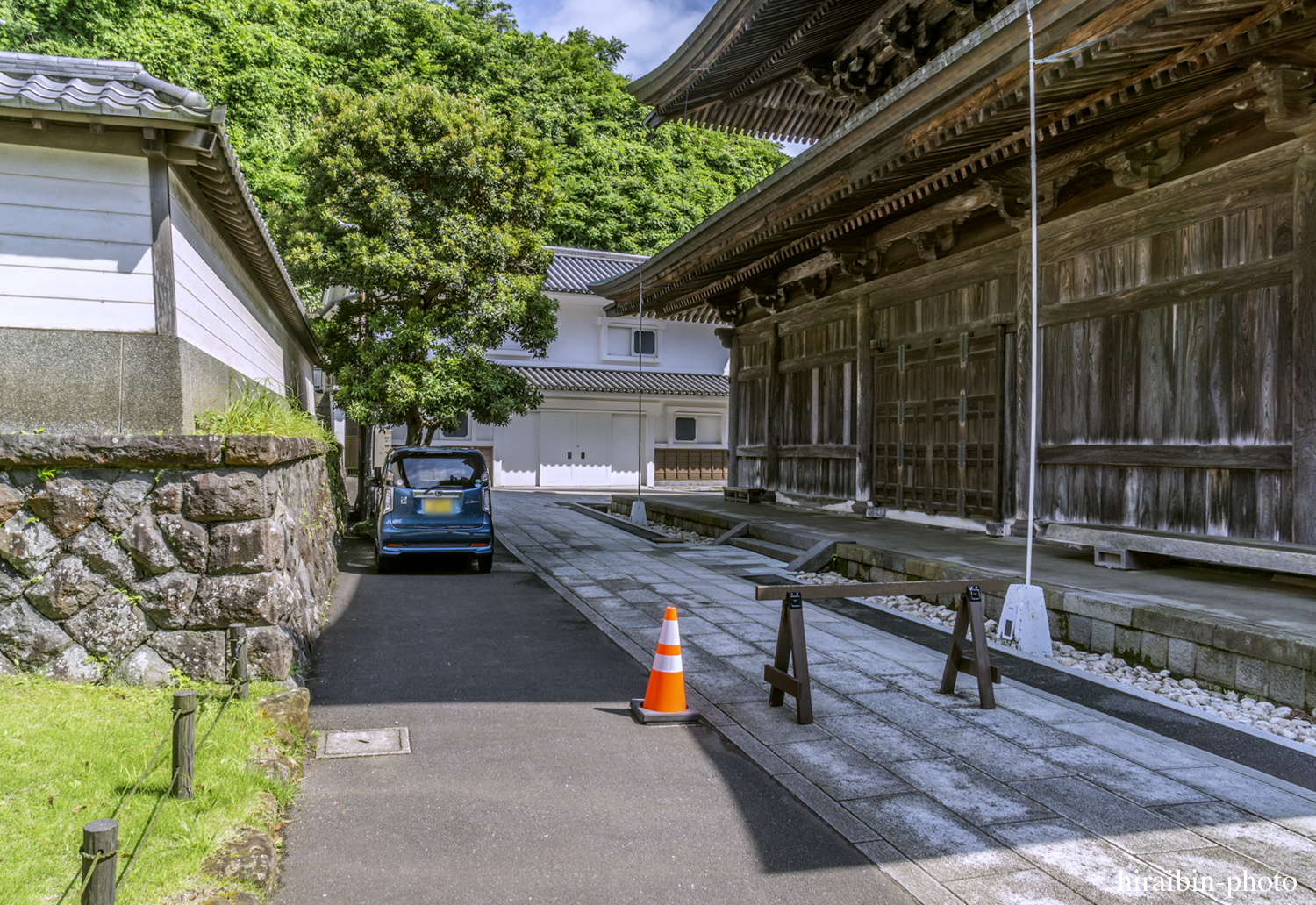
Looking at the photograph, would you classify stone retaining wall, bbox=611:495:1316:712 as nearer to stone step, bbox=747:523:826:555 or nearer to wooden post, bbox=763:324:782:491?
stone step, bbox=747:523:826:555

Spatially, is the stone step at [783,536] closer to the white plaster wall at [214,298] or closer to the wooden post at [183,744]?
the white plaster wall at [214,298]

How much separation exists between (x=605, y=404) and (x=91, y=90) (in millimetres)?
24960

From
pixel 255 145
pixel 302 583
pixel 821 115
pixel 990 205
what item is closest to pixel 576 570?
pixel 302 583

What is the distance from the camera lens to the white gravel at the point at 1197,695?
4.37 metres

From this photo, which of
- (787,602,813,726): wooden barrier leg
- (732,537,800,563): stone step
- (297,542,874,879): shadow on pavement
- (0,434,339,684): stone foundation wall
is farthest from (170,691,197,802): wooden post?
(732,537,800,563): stone step

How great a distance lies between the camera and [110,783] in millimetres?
3199

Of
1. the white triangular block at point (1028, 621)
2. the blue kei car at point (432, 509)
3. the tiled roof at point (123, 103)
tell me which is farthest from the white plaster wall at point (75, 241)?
the white triangular block at point (1028, 621)

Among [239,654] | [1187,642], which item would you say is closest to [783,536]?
[1187,642]

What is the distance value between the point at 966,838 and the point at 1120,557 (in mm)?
4838

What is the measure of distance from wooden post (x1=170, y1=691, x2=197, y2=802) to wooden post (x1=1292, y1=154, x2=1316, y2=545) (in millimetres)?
7175

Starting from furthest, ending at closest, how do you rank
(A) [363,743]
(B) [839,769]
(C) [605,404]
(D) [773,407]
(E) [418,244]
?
(C) [605,404]
(D) [773,407]
(E) [418,244]
(A) [363,743]
(B) [839,769]

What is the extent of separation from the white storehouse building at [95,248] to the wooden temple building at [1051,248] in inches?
218

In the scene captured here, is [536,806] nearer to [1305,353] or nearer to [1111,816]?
[1111,816]

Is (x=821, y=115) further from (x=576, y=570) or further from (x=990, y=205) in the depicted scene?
(x=576, y=570)
